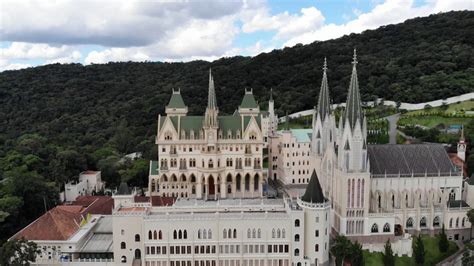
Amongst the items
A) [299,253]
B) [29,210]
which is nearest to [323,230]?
[299,253]

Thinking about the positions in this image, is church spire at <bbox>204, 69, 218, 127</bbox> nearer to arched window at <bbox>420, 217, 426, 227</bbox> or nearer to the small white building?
the small white building

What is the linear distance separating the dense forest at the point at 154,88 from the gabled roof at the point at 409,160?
130ft

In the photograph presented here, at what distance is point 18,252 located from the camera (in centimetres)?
4309

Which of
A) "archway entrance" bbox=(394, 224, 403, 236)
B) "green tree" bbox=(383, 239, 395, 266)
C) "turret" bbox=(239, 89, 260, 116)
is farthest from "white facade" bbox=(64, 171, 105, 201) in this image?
"archway entrance" bbox=(394, 224, 403, 236)

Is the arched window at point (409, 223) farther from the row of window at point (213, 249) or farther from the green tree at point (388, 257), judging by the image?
the row of window at point (213, 249)

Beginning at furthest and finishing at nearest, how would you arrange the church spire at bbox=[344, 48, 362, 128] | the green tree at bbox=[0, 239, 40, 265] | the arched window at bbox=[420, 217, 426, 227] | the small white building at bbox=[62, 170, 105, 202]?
the small white building at bbox=[62, 170, 105, 202], the arched window at bbox=[420, 217, 426, 227], the church spire at bbox=[344, 48, 362, 128], the green tree at bbox=[0, 239, 40, 265]

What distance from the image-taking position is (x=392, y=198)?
5322cm

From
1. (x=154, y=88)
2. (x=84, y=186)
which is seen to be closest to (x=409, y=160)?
(x=84, y=186)

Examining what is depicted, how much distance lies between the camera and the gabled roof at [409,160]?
175ft

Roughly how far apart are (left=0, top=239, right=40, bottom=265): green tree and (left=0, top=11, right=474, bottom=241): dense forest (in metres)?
17.2

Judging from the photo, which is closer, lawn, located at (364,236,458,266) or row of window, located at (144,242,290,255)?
row of window, located at (144,242,290,255)

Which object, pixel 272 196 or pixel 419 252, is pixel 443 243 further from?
pixel 272 196

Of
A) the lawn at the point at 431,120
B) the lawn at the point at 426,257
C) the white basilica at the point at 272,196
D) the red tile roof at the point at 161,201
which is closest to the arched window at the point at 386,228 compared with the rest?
the white basilica at the point at 272,196

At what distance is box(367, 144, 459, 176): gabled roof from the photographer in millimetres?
53344
